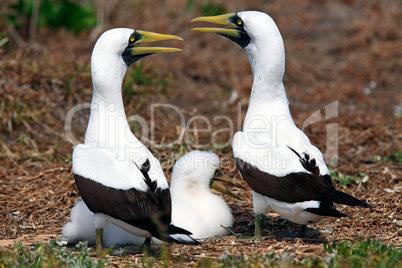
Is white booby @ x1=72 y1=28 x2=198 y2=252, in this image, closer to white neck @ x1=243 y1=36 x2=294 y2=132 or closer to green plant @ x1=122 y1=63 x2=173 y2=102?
white neck @ x1=243 y1=36 x2=294 y2=132

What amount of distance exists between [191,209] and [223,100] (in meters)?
4.36

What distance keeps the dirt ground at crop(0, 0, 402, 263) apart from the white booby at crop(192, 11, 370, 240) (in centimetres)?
33

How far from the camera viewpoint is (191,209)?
526 cm

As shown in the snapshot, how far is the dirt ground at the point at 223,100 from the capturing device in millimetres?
5461

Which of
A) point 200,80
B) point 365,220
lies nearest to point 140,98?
point 200,80

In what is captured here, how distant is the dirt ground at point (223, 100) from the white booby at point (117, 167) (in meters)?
0.39

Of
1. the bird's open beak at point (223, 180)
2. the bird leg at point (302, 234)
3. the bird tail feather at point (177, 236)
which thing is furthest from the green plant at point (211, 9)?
the bird tail feather at point (177, 236)

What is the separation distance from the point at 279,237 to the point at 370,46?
744 cm

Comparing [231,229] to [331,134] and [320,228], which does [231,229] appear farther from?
[331,134]

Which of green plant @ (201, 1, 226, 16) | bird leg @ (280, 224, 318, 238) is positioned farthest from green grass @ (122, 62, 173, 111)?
bird leg @ (280, 224, 318, 238)

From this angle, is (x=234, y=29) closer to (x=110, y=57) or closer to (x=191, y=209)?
(x=110, y=57)

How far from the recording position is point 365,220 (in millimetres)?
5270

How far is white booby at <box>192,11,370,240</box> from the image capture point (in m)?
4.51

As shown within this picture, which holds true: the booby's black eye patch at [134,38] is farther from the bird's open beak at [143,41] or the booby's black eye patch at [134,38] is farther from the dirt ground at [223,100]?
the dirt ground at [223,100]
